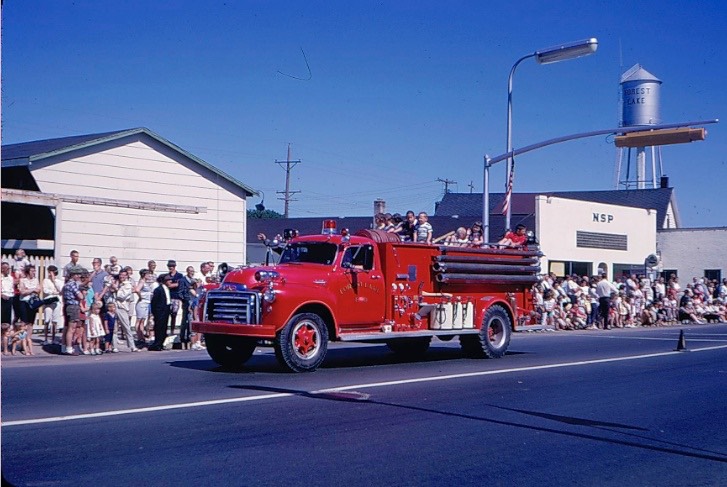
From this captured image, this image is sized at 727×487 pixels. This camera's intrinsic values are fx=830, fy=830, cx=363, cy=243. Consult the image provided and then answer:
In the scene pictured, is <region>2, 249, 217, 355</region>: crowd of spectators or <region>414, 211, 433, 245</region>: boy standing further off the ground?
<region>414, 211, 433, 245</region>: boy standing

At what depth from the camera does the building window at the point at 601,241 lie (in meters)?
44.1

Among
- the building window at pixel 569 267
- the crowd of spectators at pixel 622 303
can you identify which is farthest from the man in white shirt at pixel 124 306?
the building window at pixel 569 267

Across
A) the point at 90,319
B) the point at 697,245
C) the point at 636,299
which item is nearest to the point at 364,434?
the point at 90,319

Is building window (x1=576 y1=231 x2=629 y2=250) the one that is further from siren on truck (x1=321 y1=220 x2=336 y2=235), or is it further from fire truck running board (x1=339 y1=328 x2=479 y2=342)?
siren on truck (x1=321 y1=220 x2=336 y2=235)

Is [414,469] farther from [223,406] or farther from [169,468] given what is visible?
[223,406]

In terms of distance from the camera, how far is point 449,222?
154ft

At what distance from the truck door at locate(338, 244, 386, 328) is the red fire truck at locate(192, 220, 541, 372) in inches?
0.7

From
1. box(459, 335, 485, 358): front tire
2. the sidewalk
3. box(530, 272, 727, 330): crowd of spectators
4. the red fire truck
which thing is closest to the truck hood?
the red fire truck

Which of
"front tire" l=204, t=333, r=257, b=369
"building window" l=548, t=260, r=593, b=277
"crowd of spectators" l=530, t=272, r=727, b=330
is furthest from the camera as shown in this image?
"building window" l=548, t=260, r=593, b=277

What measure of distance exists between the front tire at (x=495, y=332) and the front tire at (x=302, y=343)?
14.1 feet

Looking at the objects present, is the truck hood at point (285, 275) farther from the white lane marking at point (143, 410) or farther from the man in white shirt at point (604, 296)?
the man in white shirt at point (604, 296)

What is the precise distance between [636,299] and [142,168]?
64.5ft

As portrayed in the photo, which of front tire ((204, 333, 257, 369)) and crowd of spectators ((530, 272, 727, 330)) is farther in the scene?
crowd of spectators ((530, 272, 727, 330))

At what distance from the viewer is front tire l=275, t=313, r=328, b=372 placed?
13250 millimetres
